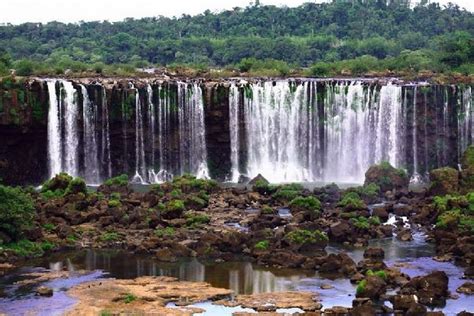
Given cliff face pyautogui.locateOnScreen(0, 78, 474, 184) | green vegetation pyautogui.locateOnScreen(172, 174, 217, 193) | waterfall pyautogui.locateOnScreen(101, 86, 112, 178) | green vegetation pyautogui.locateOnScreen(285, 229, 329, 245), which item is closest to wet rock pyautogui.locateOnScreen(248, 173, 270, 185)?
green vegetation pyautogui.locateOnScreen(172, 174, 217, 193)

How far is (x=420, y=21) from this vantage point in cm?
12538

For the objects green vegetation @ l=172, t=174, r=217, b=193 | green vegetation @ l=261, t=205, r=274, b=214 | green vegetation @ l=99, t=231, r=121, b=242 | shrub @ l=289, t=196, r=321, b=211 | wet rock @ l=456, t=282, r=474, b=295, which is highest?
green vegetation @ l=172, t=174, r=217, b=193

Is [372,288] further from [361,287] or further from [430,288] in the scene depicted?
[430,288]

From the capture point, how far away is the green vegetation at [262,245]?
43.4m

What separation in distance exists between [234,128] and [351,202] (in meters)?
16.6

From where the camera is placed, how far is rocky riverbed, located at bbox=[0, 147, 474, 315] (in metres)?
36.4

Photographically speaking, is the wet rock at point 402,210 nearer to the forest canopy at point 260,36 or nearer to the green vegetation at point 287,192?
the green vegetation at point 287,192

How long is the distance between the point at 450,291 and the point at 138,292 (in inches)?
419

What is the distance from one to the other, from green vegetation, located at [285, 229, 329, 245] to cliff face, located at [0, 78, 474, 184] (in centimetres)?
1957

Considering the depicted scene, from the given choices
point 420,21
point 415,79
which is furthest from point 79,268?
point 420,21

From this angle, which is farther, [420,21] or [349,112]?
[420,21]

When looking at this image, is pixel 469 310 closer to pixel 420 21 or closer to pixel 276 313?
pixel 276 313

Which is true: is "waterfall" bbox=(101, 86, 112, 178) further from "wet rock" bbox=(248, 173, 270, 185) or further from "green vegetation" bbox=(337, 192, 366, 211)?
"green vegetation" bbox=(337, 192, 366, 211)

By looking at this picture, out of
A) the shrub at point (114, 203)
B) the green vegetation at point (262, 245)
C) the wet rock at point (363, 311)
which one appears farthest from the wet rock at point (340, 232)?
the wet rock at point (363, 311)
